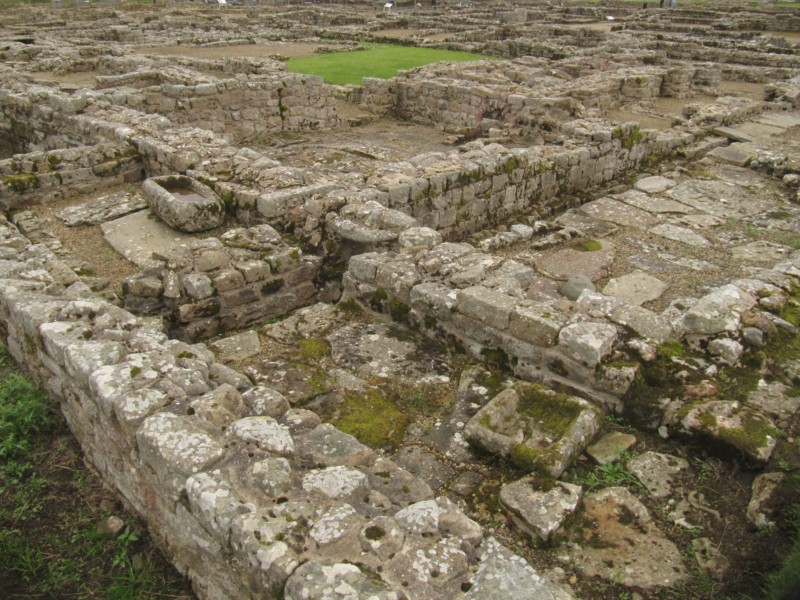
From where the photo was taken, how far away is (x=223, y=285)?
21.2ft

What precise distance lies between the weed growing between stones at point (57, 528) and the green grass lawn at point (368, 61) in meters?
17.0

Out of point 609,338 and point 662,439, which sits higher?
point 609,338

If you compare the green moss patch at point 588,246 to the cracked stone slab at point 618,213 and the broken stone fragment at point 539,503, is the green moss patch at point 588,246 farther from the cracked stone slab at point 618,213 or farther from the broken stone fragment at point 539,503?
the broken stone fragment at point 539,503

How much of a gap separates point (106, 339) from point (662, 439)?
4346 millimetres

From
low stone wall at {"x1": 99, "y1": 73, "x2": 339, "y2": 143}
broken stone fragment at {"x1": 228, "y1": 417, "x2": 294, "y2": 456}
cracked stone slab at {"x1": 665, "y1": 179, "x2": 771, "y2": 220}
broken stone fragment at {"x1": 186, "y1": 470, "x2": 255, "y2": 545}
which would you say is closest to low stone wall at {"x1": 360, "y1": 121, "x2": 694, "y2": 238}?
cracked stone slab at {"x1": 665, "y1": 179, "x2": 771, "y2": 220}

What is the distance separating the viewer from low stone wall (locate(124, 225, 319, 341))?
6430mm

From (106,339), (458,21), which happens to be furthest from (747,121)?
(458,21)

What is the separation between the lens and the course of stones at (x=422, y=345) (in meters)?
3.40

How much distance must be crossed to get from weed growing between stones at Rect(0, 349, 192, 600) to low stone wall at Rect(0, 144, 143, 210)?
5003 millimetres

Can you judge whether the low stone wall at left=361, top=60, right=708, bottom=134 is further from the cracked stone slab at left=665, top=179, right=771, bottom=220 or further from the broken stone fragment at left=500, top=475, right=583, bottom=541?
the broken stone fragment at left=500, top=475, right=583, bottom=541

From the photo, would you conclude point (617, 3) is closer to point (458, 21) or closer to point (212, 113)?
point (458, 21)

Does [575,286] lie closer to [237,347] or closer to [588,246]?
[588,246]

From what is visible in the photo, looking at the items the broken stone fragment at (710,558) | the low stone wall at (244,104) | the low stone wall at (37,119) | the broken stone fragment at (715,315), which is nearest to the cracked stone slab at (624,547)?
the broken stone fragment at (710,558)

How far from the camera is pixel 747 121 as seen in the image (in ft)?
48.0
